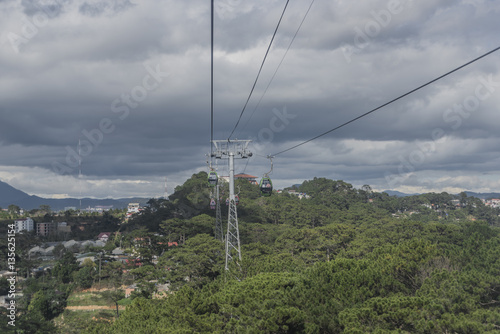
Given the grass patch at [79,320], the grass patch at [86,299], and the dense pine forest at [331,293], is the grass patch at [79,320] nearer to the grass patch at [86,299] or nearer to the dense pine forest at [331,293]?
the grass patch at [86,299]

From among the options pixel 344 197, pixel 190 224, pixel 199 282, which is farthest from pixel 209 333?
pixel 344 197

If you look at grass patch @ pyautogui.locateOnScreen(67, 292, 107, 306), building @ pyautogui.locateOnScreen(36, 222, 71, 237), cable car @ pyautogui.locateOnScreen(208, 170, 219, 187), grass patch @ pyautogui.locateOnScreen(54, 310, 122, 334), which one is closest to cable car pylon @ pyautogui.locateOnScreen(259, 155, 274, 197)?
cable car @ pyautogui.locateOnScreen(208, 170, 219, 187)

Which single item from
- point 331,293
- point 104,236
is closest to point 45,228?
point 104,236

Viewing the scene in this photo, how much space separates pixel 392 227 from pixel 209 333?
4606 cm

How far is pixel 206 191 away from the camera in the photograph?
286ft

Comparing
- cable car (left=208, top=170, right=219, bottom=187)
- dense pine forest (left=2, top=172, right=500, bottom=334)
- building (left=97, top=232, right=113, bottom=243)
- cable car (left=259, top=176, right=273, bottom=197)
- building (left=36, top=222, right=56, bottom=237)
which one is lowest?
building (left=97, top=232, right=113, bottom=243)

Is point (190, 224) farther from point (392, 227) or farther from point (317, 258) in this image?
point (392, 227)

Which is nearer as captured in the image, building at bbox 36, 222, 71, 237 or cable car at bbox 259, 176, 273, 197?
cable car at bbox 259, 176, 273, 197

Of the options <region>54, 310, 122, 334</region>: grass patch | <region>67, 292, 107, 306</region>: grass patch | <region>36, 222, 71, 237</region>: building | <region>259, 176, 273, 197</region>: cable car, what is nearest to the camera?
<region>259, 176, 273, 197</region>: cable car

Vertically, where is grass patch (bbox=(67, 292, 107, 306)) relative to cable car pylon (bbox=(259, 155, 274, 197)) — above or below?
below

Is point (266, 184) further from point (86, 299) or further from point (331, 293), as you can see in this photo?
point (86, 299)

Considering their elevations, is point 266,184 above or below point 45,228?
above

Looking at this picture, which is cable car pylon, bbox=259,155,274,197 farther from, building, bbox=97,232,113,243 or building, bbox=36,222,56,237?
building, bbox=36,222,56,237

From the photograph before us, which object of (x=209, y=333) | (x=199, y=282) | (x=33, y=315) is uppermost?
(x=209, y=333)
